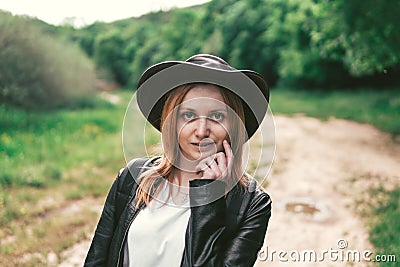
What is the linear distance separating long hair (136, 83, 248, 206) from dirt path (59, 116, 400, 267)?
123 inches

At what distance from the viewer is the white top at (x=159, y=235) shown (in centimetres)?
161

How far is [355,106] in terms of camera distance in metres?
17.0

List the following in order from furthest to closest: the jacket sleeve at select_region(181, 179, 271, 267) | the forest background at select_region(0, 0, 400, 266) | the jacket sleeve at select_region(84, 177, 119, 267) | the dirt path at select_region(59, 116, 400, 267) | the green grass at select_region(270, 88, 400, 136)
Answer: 1. the green grass at select_region(270, 88, 400, 136)
2. the forest background at select_region(0, 0, 400, 266)
3. the dirt path at select_region(59, 116, 400, 267)
4. the jacket sleeve at select_region(84, 177, 119, 267)
5. the jacket sleeve at select_region(181, 179, 271, 267)

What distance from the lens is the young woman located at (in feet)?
4.99

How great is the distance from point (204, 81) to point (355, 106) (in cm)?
1654

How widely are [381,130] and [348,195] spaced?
20.4 feet

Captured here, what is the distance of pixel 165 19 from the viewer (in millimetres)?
66938

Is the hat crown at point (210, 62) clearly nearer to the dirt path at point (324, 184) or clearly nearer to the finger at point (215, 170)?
the finger at point (215, 170)

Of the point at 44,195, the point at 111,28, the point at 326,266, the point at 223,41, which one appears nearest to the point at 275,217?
the point at 326,266

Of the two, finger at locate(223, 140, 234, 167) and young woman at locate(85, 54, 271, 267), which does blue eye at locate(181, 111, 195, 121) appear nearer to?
young woman at locate(85, 54, 271, 267)

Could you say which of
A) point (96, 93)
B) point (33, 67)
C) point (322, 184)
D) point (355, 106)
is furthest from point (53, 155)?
point (96, 93)
